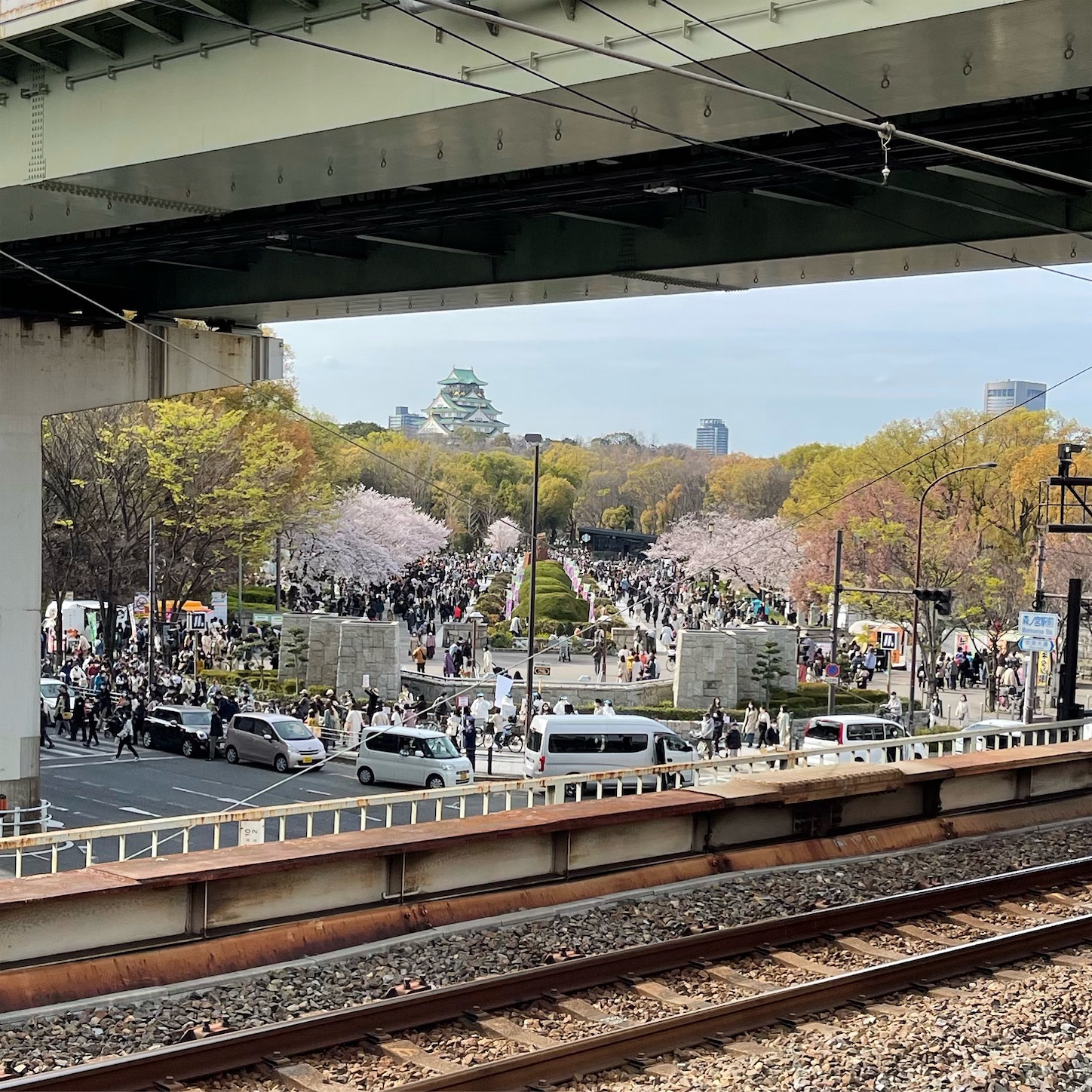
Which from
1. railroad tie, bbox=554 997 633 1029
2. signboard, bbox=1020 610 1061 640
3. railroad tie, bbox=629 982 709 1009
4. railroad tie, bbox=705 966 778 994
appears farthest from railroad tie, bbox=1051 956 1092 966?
signboard, bbox=1020 610 1061 640

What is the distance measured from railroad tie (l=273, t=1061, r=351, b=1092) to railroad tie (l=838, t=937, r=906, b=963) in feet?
12.6

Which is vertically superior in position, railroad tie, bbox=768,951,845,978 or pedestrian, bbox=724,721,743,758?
railroad tie, bbox=768,951,845,978

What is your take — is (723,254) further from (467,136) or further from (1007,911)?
(1007,911)

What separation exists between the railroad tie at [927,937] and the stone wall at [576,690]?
27285 millimetres

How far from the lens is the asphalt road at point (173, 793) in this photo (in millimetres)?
20219

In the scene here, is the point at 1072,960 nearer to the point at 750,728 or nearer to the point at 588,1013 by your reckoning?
the point at 588,1013

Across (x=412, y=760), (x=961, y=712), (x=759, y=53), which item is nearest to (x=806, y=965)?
(x=759, y=53)

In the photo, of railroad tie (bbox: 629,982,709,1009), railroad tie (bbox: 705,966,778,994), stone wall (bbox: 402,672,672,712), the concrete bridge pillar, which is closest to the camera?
railroad tie (bbox: 629,982,709,1009)

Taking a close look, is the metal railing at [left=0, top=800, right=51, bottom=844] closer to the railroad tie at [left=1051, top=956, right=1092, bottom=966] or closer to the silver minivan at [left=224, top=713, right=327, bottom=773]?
the silver minivan at [left=224, top=713, right=327, bottom=773]

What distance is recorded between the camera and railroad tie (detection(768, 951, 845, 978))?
847 cm

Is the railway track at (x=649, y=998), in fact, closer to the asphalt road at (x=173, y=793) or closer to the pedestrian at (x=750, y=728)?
the asphalt road at (x=173, y=793)

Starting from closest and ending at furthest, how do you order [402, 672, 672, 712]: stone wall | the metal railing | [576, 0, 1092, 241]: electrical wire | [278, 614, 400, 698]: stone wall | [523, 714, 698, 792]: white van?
[576, 0, 1092, 241]: electrical wire
the metal railing
[523, 714, 698, 792]: white van
[402, 672, 672, 712]: stone wall
[278, 614, 400, 698]: stone wall

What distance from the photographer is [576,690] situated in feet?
124

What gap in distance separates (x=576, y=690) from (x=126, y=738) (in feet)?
41.6
